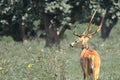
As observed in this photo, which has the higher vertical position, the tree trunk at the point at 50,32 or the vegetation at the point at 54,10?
the vegetation at the point at 54,10

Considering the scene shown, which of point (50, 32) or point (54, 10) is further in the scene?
point (50, 32)

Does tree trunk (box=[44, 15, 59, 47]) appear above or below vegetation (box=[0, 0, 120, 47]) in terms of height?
below

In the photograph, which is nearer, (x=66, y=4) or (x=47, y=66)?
(x=47, y=66)

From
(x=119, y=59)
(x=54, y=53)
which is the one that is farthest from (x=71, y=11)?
(x=54, y=53)

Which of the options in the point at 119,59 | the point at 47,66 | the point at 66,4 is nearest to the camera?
the point at 47,66

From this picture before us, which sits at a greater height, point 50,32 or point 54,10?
point 54,10

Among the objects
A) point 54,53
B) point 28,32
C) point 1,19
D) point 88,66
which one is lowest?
point 28,32

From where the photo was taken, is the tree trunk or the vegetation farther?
the tree trunk

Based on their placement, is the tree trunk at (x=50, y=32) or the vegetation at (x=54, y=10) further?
the tree trunk at (x=50, y=32)

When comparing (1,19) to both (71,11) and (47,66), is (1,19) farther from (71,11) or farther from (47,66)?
(47,66)

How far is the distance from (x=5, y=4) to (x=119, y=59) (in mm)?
11186

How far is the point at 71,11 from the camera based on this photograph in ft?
95.5

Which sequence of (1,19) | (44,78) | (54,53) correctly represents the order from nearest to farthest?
1. (44,78)
2. (54,53)
3. (1,19)

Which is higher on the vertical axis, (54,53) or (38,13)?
(54,53)
